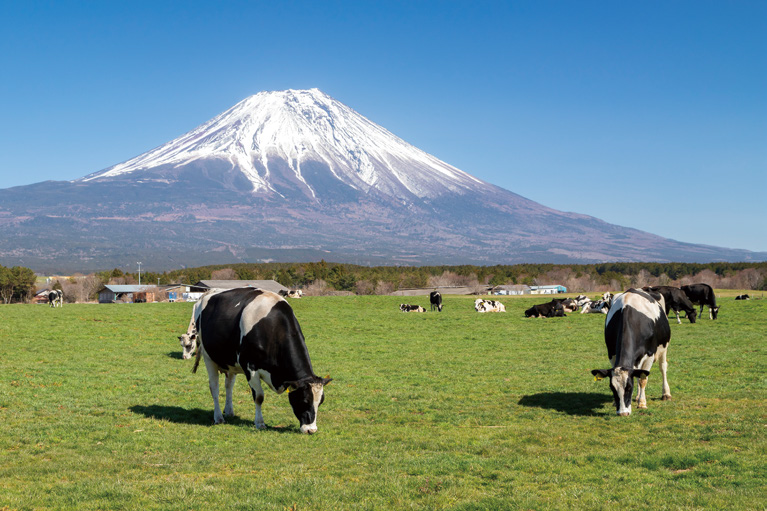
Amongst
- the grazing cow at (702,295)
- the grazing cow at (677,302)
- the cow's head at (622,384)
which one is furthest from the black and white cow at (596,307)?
the cow's head at (622,384)

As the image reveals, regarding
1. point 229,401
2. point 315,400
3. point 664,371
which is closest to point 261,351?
point 315,400

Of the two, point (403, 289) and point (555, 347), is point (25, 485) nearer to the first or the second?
point (555, 347)

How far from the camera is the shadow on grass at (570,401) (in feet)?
43.7

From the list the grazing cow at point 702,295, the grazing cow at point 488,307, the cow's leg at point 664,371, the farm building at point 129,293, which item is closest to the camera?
the cow's leg at point 664,371

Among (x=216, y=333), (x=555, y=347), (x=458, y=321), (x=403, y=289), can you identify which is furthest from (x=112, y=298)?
(x=216, y=333)

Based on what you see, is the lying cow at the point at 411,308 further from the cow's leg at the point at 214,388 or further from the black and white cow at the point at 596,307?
the cow's leg at the point at 214,388

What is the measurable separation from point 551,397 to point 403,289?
108570mm

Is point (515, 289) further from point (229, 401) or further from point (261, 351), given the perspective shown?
point (261, 351)

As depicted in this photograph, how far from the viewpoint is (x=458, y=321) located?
38844 millimetres

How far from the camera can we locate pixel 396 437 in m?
11.1

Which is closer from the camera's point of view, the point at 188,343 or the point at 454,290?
the point at 188,343

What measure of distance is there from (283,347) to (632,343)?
6992 millimetres

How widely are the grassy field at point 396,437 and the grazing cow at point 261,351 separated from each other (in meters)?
0.61

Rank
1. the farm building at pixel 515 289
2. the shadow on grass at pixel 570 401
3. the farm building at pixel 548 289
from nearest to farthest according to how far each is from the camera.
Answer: the shadow on grass at pixel 570 401 → the farm building at pixel 515 289 → the farm building at pixel 548 289
